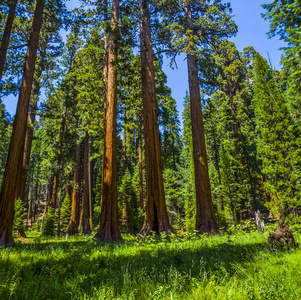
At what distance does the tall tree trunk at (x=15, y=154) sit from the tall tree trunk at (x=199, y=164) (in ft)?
23.7

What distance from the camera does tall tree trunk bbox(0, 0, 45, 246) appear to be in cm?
642

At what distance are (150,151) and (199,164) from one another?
2574 millimetres

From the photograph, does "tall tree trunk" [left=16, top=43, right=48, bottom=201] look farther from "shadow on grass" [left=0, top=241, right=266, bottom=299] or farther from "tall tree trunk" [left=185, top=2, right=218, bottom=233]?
"shadow on grass" [left=0, top=241, right=266, bottom=299]

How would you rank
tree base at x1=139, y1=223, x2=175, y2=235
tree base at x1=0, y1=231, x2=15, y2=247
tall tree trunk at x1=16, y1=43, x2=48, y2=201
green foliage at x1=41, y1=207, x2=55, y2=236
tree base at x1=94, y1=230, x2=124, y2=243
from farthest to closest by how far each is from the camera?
green foliage at x1=41, y1=207, x2=55, y2=236 → tall tree trunk at x1=16, y1=43, x2=48, y2=201 → tree base at x1=139, y1=223, x2=175, y2=235 → tree base at x1=94, y1=230, x2=124, y2=243 → tree base at x1=0, y1=231, x2=15, y2=247

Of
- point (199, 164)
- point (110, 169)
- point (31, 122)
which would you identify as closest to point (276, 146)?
point (199, 164)

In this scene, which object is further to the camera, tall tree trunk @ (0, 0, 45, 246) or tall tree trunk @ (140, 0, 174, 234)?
tall tree trunk @ (140, 0, 174, 234)

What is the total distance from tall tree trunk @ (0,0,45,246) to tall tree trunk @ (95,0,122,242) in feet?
9.41

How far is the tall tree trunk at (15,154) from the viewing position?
6.42 metres

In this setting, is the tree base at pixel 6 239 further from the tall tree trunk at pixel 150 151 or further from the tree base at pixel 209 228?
the tree base at pixel 209 228

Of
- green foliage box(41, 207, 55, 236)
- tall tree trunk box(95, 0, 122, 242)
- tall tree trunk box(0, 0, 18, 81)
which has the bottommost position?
green foliage box(41, 207, 55, 236)

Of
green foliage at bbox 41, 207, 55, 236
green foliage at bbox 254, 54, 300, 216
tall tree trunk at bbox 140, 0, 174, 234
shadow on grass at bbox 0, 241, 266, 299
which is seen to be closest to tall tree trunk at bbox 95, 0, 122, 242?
tall tree trunk at bbox 140, 0, 174, 234

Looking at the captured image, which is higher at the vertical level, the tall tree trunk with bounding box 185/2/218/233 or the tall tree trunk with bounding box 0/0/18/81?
the tall tree trunk with bounding box 0/0/18/81

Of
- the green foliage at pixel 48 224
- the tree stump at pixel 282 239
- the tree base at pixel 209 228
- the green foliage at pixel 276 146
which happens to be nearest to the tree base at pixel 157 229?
the tree base at pixel 209 228

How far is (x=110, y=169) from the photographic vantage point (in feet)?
26.4
